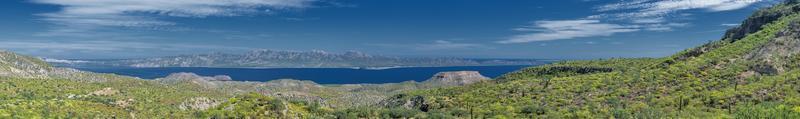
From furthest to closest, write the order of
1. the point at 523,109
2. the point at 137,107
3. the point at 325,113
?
the point at 137,107 < the point at 325,113 < the point at 523,109

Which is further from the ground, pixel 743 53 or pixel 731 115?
pixel 743 53

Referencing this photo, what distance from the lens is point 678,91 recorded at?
71.8 meters

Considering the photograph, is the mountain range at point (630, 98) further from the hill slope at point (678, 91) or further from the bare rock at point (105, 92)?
the bare rock at point (105, 92)

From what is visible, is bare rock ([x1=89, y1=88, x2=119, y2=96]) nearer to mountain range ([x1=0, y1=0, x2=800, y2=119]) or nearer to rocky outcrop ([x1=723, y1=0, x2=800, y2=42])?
mountain range ([x1=0, y1=0, x2=800, y2=119])

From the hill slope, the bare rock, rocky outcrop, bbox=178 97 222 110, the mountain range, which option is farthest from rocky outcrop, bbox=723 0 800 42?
the bare rock

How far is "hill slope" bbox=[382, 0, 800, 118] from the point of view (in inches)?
2372

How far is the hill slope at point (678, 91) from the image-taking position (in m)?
60.3

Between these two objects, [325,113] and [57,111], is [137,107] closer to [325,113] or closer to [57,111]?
[57,111]

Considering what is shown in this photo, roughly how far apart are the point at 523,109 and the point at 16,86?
4345 inches

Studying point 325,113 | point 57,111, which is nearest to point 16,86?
point 57,111

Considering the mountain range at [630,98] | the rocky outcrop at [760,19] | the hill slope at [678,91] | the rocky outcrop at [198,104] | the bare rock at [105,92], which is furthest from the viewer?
the bare rock at [105,92]

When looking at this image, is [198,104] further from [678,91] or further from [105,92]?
[678,91]

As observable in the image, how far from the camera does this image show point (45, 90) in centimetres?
11912

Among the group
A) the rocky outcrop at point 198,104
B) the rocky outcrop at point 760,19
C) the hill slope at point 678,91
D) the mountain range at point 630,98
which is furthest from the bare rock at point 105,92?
the rocky outcrop at point 760,19
